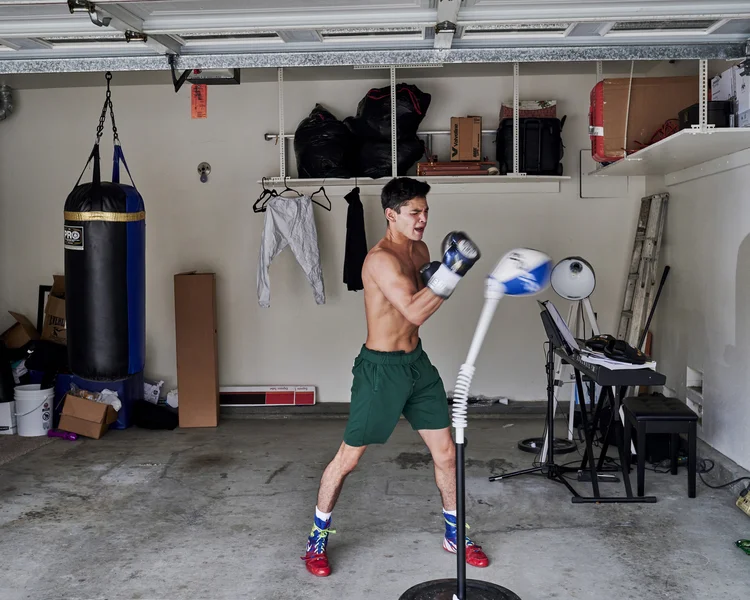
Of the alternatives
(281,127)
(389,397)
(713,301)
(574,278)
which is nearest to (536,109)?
(574,278)

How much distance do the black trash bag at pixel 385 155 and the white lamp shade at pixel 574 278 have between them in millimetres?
1788

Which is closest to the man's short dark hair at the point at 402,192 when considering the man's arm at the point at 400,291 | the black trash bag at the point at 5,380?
the man's arm at the point at 400,291

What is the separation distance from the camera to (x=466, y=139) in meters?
6.09

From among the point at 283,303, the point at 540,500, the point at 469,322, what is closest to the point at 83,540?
the point at 540,500

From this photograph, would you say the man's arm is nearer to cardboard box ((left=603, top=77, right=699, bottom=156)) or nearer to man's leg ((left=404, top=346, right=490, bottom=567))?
man's leg ((left=404, top=346, right=490, bottom=567))

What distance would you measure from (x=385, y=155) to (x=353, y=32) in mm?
3062

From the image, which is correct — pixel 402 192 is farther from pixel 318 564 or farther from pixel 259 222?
pixel 259 222

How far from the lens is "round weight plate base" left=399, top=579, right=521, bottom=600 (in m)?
3.02

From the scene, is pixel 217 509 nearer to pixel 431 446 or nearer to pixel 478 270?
pixel 431 446

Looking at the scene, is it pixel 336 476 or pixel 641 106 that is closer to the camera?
pixel 336 476

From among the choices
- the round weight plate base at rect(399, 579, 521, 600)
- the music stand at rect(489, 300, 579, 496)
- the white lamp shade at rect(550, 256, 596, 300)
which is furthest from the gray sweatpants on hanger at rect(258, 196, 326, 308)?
the round weight plate base at rect(399, 579, 521, 600)

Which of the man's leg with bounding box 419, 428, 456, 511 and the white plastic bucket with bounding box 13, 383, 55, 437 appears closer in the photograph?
the man's leg with bounding box 419, 428, 456, 511

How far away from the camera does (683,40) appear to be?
3.13m

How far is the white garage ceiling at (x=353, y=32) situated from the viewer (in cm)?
280
